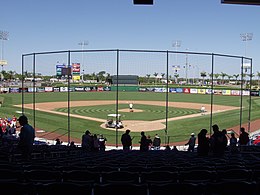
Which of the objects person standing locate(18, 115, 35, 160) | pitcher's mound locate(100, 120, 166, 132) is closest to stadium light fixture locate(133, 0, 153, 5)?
person standing locate(18, 115, 35, 160)

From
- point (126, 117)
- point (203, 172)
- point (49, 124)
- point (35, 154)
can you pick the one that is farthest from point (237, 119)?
point (203, 172)

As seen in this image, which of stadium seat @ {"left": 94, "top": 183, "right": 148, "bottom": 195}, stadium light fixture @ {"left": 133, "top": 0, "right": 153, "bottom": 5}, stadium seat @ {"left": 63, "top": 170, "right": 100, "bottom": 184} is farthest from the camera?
stadium light fixture @ {"left": 133, "top": 0, "right": 153, "bottom": 5}

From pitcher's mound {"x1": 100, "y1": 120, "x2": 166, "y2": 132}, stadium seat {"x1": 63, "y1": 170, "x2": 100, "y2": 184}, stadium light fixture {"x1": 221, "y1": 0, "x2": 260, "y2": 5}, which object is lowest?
pitcher's mound {"x1": 100, "y1": 120, "x2": 166, "y2": 132}

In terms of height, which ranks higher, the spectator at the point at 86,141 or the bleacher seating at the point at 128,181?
the bleacher seating at the point at 128,181

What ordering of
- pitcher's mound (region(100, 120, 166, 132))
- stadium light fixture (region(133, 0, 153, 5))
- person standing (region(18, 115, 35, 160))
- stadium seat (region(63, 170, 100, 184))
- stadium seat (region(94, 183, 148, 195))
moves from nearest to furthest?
1. stadium seat (region(94, 183, 148, 195))
2. stadium seat (region(63, 170, 100, 184))
3. person standing (region(18, 115, 35, 160))
4. stadium light fixture (region(133, 0, 153, 5))
5. pitcher's mound (region(100, 120, 166, 132))

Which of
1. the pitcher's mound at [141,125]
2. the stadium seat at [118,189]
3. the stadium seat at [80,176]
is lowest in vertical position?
the pitcher's mound at [141,125]

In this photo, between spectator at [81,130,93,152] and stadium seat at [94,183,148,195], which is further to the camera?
spectator at [81,130,93,152]

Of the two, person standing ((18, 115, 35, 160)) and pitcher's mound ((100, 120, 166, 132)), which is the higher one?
person standing ((18, 115, 35, 160))

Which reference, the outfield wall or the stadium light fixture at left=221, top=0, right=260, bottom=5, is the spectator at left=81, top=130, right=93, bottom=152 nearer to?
the stadium light fixture at left=221, top=0, right=260, bottom=5

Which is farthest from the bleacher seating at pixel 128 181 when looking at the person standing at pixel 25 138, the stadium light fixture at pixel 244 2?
the stadium light fixture at pixel 244 2

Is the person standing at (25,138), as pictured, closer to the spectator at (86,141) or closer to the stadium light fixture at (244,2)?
the spectator at (86,141)

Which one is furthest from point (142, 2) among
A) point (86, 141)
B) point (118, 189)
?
point (86, 141)

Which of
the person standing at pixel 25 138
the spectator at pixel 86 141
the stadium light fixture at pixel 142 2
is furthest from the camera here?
the spectator at pixel 86 141

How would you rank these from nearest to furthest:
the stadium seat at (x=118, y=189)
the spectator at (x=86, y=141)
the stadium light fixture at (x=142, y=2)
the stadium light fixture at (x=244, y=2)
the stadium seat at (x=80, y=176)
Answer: the stadium seat at (x=118, y=189)
the stadium seat at (x=80, y=176)
the stadium light fixture at (x=142, y=2)
the stadium light fixture at (x=244, y=2)
the spectator at (x=86, y=141)
